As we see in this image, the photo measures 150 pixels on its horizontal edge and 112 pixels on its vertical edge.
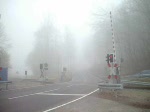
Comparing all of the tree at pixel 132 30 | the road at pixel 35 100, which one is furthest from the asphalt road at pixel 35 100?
the tree at pixel 132 30

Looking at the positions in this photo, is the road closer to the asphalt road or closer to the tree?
the asphalt road

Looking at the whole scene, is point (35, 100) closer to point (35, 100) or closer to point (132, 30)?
point (35, 100)

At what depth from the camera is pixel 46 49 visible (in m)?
49.8

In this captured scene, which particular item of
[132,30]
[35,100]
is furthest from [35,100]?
[132,30]

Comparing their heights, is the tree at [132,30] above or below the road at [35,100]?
above

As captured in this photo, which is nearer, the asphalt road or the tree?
the asphalt road

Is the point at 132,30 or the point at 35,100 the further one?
the point at 132,30

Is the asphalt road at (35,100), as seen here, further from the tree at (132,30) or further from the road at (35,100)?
the tree at (132,30)

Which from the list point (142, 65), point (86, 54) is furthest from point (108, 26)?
point (86, 54)

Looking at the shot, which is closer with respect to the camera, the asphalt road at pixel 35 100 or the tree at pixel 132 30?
the asphalt road at pixel 35 100

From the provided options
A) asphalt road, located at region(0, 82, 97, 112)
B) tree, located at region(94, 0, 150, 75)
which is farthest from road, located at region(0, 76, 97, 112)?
tree, located at region(94, 0, 150, 75)

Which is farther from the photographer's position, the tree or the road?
the tree

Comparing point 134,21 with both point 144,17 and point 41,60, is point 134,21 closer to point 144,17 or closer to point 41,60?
point 144,17

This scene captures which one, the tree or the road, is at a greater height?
the tree
